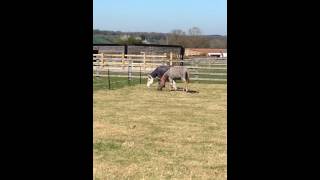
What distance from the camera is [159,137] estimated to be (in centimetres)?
806

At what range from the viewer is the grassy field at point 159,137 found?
550cm

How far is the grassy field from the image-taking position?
5504mm
